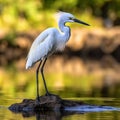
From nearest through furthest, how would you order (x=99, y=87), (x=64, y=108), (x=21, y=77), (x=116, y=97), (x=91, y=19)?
1. (x=64, y=108)
2. (x=116, y=97)
3. (x=99, y=87)
4. (x=21, y=77)
5. (x=91, y=19)

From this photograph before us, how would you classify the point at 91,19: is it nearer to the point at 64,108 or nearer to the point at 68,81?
the point at 68,81

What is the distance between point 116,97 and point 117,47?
2790cm

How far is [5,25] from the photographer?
154ft

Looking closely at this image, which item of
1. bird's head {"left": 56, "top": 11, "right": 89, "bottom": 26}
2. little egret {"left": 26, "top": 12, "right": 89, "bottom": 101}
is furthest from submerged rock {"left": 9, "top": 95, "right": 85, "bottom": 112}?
bird's head {"left": 56, "top": 11, "right": 89, "bottom": 26}

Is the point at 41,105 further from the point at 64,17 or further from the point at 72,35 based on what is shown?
the point at 72,35

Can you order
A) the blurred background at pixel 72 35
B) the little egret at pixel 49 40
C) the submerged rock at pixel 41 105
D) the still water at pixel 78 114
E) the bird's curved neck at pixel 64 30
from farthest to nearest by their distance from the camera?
the blurred background at pixel 72 35 → the bird's curved neck at pixel 64 30 → the little egret at pixel 49 40 → the submerged rock at pixel 41 105 → the still water at pixel 78 114

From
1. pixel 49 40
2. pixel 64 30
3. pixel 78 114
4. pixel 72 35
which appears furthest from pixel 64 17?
pixel 72 35

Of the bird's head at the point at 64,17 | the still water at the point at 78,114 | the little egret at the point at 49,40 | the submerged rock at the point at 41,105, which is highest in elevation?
the bird's head at the point at 64,17

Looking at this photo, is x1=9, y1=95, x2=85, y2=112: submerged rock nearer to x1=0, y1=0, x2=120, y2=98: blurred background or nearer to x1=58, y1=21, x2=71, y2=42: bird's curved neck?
x1=58, y1=21, x2=71, y2=42: bird's curved neck

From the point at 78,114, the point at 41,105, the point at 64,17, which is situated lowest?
the point at 78,114

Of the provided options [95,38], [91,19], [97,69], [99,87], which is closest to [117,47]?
[95,38]

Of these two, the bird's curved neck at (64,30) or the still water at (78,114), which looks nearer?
the still water at (78,114)

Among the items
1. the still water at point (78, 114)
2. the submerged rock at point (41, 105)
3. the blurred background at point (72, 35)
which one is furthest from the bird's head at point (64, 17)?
the blurred background at point (72, 35)

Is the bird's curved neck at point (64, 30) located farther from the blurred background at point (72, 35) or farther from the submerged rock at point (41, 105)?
the blurred background at point (72, 35)
